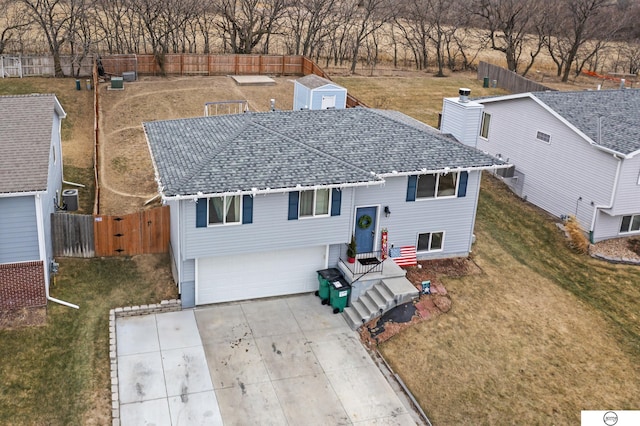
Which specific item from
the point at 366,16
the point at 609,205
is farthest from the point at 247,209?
the point at 366,16

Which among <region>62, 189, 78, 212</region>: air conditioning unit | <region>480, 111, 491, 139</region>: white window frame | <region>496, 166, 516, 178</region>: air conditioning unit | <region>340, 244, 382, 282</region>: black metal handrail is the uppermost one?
<region>480, 111, 491, 139</region>: white window frame

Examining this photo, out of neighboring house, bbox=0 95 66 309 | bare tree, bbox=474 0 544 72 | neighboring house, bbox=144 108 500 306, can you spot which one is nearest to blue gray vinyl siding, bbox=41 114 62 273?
neighboring house, bbox=0 95 66 309

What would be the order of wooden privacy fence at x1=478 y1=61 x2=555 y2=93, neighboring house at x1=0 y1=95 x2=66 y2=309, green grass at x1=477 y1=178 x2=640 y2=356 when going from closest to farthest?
1. neighboring house at x1=0 y1=95 x2=66 y2=309
2. green grass at x1=477 y1=178 x2=640 y2=356
3. wooden privacy fence at x1=478 y1=61 x2=555 y2=93

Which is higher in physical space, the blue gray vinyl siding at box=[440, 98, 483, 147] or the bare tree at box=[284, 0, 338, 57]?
the bare tree at box=[284, 0, 338, 57]

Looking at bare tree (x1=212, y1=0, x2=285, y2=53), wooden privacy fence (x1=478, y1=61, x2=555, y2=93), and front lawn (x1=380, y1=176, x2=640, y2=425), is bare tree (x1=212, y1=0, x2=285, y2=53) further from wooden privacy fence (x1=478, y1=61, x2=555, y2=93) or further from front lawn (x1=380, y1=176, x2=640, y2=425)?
front lawn (x1=380, y1=176, x2=640, y2=425)

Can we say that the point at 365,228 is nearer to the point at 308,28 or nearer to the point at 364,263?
the point at 364,263

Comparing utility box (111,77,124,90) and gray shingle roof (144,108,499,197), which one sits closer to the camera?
gray shingle roof (144,108,499,197)

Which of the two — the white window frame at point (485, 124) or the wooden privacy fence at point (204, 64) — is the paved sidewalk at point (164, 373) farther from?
the wooden privacy fence at point (204, 64)
